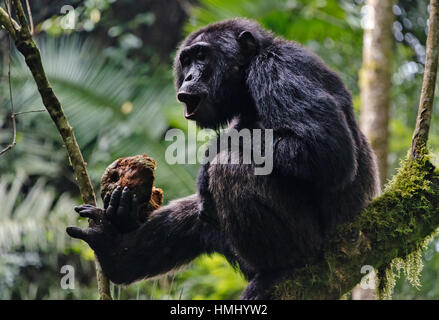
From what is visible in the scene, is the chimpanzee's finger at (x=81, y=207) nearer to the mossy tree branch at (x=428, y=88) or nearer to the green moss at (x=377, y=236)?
the green moss at (x=377, y=236)

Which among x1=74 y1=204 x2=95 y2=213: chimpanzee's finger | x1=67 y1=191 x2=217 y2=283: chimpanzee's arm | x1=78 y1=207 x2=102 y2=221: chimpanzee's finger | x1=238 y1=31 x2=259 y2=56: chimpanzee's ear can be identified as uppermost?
x1=238 y1=31 x2=259 y2=56: chimpanzee's ear

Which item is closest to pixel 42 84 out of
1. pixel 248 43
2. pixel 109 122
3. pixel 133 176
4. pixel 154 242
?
pixel 133 176

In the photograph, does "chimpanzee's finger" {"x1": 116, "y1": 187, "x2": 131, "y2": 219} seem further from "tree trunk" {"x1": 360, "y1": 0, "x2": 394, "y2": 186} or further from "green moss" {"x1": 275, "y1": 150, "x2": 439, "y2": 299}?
"tree trunk" {"x1": 360, "y1": 0, "x2": 394, "y2": 186}

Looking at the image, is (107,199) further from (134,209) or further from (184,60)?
(184,60)

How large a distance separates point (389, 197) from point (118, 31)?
359 inches

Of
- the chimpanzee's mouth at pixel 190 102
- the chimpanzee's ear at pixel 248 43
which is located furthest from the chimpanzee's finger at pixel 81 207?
the chimpanzee's ear at pixel 248 43

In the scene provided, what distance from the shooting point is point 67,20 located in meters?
6.50

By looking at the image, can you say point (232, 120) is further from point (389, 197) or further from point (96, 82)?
point (96, 82)

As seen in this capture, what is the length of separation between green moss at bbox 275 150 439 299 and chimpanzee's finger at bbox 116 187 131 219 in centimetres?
157

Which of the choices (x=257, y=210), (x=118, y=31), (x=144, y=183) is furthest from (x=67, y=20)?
(x=118, y=31)

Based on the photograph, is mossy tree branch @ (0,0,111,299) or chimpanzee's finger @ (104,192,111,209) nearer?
mossy tree branch @ (0,0,111,299)

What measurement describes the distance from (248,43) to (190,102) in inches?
33.8

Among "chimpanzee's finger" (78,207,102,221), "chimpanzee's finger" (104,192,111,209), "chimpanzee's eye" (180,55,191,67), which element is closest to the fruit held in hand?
"chimpanzee's finger" (104,192,111,209)

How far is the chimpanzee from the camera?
4207 millimetres
